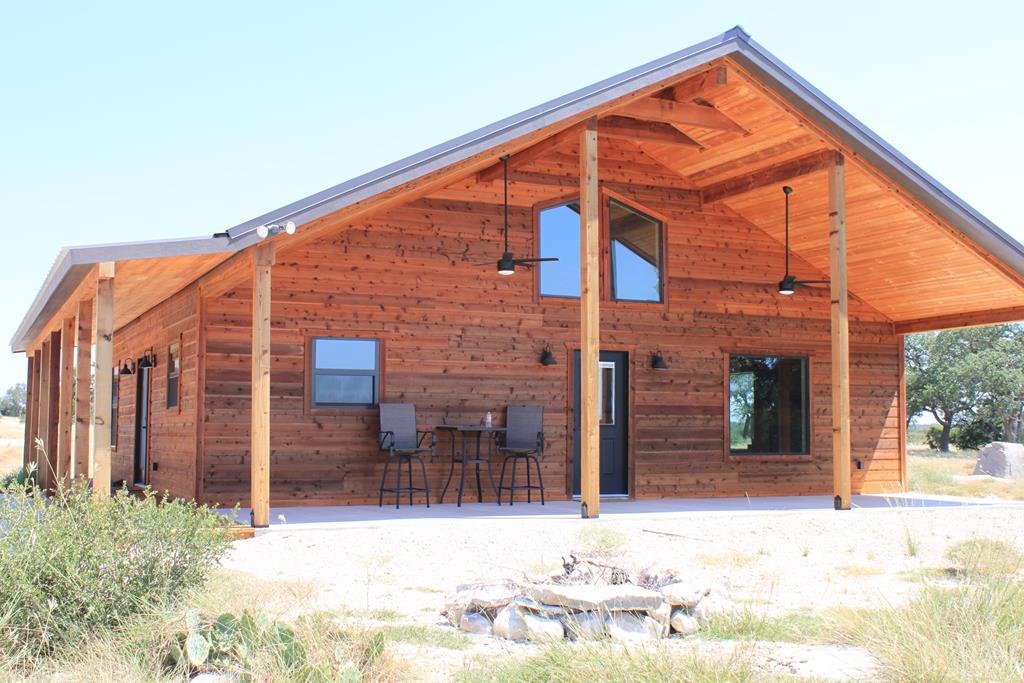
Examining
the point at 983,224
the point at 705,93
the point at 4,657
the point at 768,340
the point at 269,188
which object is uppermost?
the point at 269,188

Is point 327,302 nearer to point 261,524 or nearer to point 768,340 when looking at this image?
point 261,524

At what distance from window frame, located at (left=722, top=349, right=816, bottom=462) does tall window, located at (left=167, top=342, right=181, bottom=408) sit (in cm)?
616

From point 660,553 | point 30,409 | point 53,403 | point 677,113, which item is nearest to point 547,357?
point 677,113

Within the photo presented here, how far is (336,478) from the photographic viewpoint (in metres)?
10.2

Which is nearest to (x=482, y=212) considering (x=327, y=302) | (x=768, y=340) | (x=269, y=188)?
(x=327, y=302)

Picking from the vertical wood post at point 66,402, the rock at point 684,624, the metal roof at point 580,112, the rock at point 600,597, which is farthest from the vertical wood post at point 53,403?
the rock at point 684,624

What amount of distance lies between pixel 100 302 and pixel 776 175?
6870mm

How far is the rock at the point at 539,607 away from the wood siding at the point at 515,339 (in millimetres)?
5345

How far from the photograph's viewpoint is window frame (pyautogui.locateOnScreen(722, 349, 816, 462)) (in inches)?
480

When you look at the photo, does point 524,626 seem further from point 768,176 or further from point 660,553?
point 768,176

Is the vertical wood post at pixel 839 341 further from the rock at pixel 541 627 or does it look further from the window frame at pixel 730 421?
the rock at pixel 541 627

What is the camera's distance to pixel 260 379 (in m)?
7.86

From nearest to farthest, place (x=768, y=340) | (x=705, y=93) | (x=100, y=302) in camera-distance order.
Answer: (x=100, y=302), (x=705, y=93), (x=768, y=340)

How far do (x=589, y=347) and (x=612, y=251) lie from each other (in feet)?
10.4
